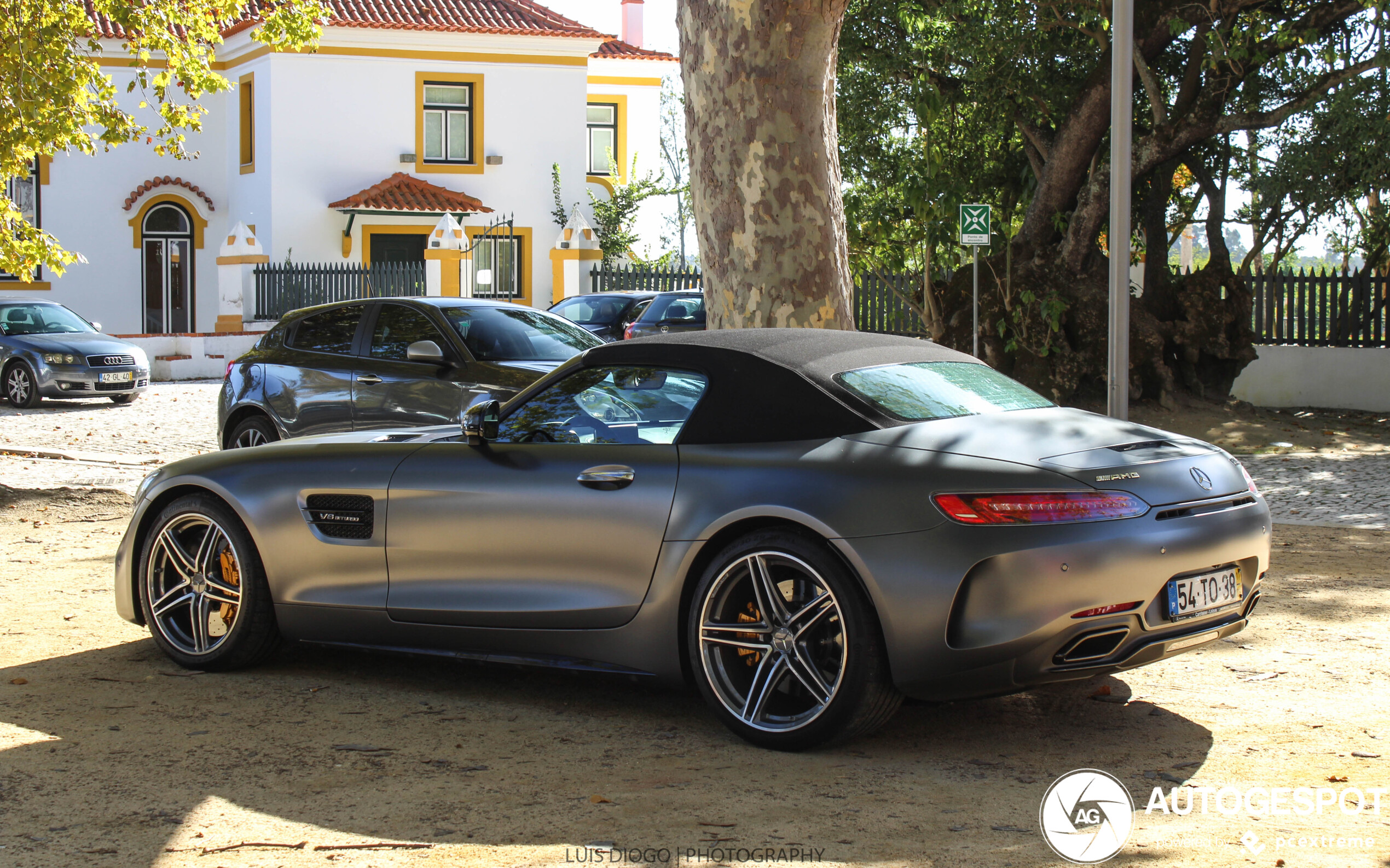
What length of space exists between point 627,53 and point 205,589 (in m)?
33.0

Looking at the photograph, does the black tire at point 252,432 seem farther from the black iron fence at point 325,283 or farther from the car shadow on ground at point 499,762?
the black iron fence at point 325,283

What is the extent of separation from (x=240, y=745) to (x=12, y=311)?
767 inches

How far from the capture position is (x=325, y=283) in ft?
89.6

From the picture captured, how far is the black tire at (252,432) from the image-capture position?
11.5 metres

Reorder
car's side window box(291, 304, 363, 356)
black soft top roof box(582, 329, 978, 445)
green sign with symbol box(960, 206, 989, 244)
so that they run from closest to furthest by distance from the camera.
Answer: black soft top roof box(582, 329, 978, 445), car's side window box(291, 304, 363, 356), green sign with symbol box(960, 206, 989, 244)

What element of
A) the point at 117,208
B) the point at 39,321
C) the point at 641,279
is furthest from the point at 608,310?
the point at 117,208

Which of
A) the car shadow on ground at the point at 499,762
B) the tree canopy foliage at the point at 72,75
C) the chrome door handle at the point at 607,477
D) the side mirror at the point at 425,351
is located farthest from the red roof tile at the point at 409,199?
the chrome door handle at the point at 607,477

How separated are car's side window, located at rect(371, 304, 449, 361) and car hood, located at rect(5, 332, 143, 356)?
37.6ft

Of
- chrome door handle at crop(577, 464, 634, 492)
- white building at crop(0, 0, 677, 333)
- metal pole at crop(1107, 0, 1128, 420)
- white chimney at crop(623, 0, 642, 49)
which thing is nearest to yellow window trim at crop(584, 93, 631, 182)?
white building at crop(0, 0, 677, 333)

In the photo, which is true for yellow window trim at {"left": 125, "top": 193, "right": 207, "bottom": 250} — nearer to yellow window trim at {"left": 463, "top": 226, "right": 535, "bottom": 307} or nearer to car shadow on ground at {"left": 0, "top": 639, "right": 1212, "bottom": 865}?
yellow window trim at {"left": 463, "top": 226, "right": 535, "bottom": 307}

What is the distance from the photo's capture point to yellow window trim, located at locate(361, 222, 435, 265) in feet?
103

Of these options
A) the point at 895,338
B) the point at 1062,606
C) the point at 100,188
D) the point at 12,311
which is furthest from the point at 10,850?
the point at 100,188

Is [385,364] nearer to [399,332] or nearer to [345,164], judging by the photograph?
[399,332]

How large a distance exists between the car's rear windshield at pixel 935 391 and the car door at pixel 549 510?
0.68 meters
